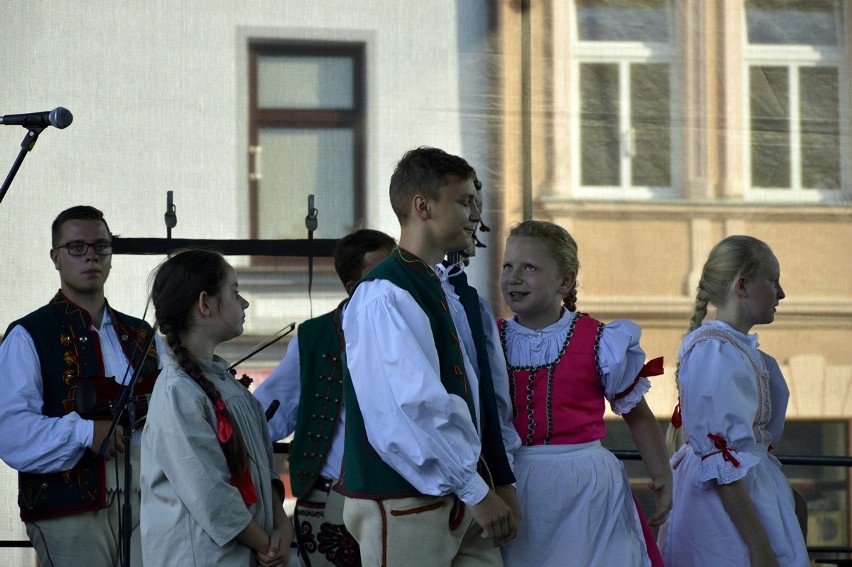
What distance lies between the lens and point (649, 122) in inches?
165

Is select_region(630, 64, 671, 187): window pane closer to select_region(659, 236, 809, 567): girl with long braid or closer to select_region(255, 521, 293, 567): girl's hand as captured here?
select_region(659, 236, 809, 567): girl with long braid

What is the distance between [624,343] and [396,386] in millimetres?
694

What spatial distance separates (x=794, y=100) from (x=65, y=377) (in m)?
2.68

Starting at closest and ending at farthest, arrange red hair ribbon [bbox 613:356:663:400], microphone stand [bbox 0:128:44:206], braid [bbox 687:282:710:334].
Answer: red hair ribbon [bbox 613:356:663:400], microphone stand [bbox 0:128:44:206], braid [bbox 687:282:710:334]

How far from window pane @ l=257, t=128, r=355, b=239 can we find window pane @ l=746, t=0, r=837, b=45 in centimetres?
153

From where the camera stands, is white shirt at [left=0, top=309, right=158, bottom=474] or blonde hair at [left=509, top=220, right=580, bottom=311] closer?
blonde hair at [left=509, top=220, right=580, bottom=311]

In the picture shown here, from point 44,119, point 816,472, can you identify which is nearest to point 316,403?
point 44,119

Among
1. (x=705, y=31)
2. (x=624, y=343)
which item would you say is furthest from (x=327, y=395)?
(x=705, y=31)

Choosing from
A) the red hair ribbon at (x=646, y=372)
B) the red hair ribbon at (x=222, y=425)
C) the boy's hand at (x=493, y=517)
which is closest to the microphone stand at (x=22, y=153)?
the red hair ribbon at (x=222, y=425)

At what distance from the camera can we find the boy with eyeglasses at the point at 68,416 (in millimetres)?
3207

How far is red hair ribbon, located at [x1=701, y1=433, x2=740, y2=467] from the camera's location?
2.83 m

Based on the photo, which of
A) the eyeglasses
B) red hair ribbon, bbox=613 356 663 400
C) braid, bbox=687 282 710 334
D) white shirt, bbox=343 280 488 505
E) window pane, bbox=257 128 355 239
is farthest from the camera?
window pane, bbox=257 128 355 239

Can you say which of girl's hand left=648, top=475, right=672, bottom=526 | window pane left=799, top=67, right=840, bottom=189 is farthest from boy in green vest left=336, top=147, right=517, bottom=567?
window pane left=799, top=67, right=840, bottom=189

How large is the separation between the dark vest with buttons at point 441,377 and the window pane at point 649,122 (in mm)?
1950
